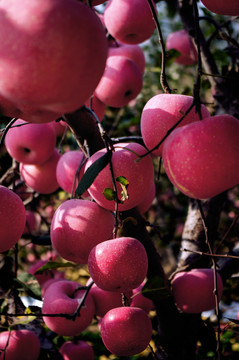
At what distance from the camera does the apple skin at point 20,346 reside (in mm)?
963

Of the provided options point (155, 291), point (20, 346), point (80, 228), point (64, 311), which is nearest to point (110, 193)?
point (80, 228)

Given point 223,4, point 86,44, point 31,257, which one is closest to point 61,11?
point 86,44

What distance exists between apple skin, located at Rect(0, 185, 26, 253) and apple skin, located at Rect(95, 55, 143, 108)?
0.64 meters

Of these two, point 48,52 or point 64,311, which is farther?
point 64,311

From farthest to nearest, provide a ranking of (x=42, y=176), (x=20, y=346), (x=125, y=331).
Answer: (x=42, y=176) < (x=20, y=346) < (x=125, y=331)

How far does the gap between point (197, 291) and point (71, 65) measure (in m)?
0.76

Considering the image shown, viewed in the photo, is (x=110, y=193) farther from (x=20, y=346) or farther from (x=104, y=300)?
(x=20, y=346)

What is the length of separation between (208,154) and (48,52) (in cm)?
28

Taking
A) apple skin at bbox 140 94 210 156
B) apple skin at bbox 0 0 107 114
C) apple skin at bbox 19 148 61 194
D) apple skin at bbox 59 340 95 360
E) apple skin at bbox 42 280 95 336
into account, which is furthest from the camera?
apple skin at bbox 19 148 61 194

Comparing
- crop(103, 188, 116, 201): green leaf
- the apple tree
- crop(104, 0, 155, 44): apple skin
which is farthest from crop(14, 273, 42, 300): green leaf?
crop(104, 0, 155, 44): apple skin

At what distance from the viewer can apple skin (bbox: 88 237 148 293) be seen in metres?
0.65

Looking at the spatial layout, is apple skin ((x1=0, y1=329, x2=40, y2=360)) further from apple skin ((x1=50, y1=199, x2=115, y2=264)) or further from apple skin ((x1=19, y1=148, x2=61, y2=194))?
apple skin ((x1=19, y1=148, x2=61, y2=194))

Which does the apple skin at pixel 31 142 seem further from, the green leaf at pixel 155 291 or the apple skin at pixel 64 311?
the green leaf at pixel 155 291

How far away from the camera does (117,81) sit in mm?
1176
